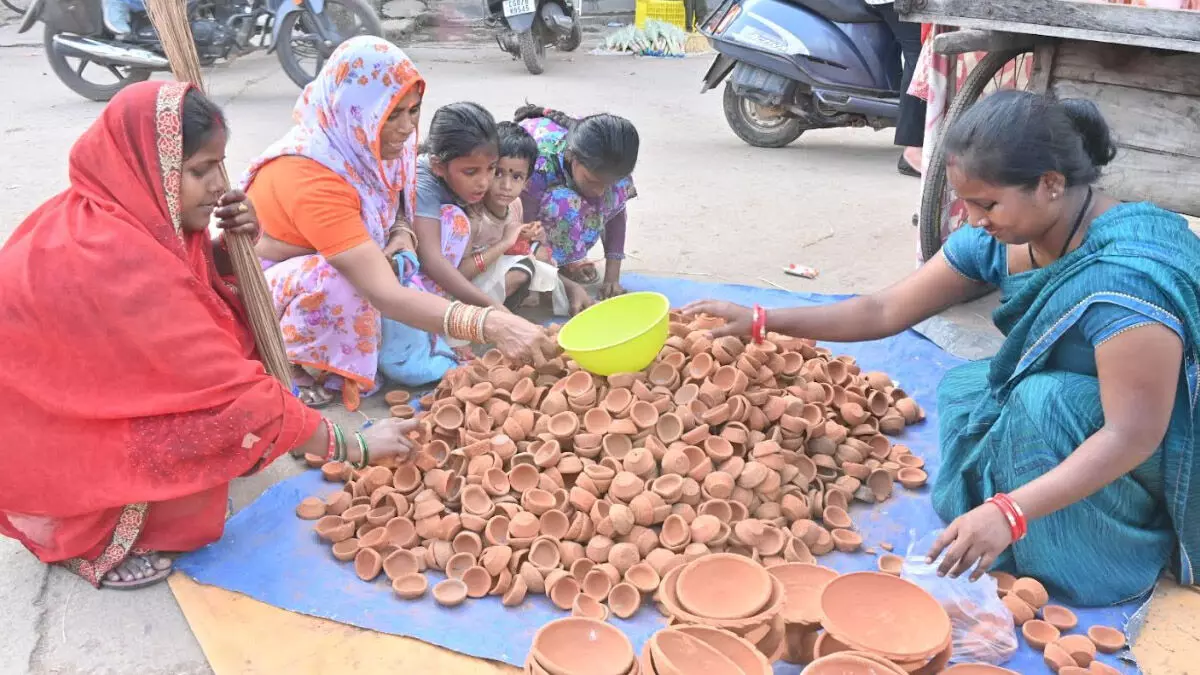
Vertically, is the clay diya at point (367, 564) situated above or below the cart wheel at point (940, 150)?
below

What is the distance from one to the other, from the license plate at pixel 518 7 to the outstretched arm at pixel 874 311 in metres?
6.60

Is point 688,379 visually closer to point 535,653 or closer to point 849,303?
point 849,303

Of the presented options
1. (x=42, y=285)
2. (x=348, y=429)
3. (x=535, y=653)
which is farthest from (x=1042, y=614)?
(x=42, y=285)

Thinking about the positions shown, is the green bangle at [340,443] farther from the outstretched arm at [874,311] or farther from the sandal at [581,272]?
the sandal at [581,272]

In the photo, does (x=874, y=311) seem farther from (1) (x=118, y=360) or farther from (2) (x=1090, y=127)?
(1) (x=118, y=360)

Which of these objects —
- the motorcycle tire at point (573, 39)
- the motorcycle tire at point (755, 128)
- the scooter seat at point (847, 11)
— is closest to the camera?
the scooter seat at point (847, 11)

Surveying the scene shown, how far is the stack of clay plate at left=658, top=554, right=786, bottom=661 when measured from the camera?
5.63ft

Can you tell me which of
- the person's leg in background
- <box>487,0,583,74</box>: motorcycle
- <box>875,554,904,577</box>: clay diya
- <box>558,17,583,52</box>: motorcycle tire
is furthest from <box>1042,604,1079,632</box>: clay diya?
<box>558,17,583,52</box>: motorcycle tire

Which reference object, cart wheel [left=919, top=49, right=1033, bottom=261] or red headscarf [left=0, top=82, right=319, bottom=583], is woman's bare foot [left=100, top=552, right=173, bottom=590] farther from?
cart wheel [left=919, top=49, right=1033, bottom=261]

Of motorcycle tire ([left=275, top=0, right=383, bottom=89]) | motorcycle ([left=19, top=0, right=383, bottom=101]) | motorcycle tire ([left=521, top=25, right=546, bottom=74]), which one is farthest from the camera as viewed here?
motorcycle tire ([left=521, top=25, right=546, bottom=74])

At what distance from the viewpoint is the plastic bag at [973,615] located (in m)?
1.85

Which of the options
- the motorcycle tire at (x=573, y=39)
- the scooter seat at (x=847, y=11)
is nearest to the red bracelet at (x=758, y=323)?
the scooter seat at (x=847, y=11)

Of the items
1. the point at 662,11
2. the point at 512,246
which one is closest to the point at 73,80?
the point at 512,246

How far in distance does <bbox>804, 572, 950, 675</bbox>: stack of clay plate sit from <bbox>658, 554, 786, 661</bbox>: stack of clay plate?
89mm
